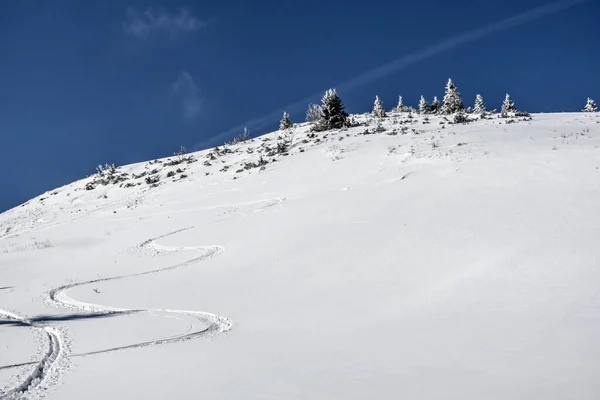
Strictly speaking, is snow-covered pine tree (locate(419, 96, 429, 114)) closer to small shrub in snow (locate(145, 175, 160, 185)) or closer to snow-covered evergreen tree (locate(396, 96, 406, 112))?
snow-covered evergreen tree (locate(396, 96, 406, 112))

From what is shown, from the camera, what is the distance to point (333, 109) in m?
46.2

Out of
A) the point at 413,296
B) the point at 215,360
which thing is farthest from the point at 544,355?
the point at 215,360

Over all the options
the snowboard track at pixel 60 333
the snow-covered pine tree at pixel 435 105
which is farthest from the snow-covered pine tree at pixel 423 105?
the snowboard track at pixel 60 333

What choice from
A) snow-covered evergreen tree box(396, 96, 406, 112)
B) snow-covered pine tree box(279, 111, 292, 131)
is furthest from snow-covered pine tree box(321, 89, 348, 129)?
snow-covered evergreen tree box(396, 96, 406, 112)

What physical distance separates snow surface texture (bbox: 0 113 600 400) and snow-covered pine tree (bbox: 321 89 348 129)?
1831cm

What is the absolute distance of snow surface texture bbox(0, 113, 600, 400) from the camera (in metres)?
6.81

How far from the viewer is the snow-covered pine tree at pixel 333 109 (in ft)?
150

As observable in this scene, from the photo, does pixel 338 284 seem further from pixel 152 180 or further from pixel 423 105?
→ pixel 423 105

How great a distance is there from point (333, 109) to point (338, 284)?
35.9 meters

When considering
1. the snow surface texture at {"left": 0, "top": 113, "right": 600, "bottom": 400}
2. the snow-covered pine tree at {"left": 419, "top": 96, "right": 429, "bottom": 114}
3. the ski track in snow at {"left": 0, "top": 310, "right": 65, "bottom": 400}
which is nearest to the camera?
the ski track in snow at {"left": 0, "top": 310, "right": 65, "bottom": 400}

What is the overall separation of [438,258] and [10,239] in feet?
78.2

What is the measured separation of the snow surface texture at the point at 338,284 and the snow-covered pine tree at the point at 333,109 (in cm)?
1831

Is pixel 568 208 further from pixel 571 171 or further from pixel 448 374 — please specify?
pixel 448 374

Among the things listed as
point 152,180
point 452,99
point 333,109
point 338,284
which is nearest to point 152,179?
point 152,180
